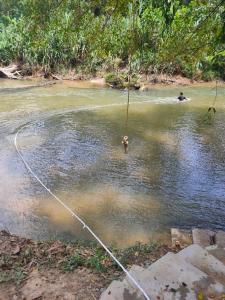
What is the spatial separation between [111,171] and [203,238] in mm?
2671

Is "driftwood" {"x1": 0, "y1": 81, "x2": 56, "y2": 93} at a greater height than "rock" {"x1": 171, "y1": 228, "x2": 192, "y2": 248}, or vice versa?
"driftwood" {"x1": 0, "y1": 81, "x2": 56, "y2": 93}

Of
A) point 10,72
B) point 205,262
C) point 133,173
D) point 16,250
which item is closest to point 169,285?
point 205,262

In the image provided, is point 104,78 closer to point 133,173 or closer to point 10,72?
point 10,72

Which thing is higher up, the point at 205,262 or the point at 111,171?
the point at 205,262

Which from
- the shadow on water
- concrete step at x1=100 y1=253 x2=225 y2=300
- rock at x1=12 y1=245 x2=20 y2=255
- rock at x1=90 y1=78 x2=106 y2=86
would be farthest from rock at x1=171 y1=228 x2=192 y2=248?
rock at x1=90 y1=78 x2=106 y2=86

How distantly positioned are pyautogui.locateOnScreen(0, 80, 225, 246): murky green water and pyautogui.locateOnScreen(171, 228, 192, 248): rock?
11.9 inches

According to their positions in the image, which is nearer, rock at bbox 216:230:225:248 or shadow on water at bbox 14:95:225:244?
rock at bbox 216:230:225:248

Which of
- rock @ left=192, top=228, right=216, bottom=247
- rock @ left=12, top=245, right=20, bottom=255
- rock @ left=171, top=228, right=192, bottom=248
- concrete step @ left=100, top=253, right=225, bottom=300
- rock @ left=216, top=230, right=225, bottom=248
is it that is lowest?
rock @ left=171, top=228, right=192, bottom=248

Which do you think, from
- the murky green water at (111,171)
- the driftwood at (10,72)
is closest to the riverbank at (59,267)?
the murky green water at (111,171)

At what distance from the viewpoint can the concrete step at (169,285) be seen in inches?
91.7

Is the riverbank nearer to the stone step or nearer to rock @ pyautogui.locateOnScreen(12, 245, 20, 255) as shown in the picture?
rock @ pyautogui.locateOnScreen(12, 245, 20, 255)

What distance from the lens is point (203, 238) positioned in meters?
3.77

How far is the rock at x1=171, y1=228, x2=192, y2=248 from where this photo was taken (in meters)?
3.80

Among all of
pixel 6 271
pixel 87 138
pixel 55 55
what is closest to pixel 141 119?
pixel 87 138
